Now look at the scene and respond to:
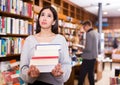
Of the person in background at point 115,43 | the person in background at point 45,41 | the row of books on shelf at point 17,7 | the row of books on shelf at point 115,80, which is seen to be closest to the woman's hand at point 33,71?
the person in background at point 45,41

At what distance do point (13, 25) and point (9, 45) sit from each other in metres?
0.32

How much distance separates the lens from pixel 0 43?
9.34 ft

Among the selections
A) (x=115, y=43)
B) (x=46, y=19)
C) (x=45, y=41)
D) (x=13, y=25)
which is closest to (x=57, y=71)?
(x=45, y=41)

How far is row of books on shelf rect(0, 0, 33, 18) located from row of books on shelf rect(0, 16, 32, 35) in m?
0.13

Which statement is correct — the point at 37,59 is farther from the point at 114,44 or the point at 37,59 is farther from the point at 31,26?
the point at 114,44

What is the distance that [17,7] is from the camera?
324 cm

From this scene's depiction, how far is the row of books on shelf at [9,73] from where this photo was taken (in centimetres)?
287

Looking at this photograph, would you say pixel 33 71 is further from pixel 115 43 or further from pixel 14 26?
pixel 115 43

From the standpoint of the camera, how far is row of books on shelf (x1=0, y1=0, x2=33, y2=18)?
2942mm

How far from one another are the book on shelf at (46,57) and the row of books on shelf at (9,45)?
1.62 m

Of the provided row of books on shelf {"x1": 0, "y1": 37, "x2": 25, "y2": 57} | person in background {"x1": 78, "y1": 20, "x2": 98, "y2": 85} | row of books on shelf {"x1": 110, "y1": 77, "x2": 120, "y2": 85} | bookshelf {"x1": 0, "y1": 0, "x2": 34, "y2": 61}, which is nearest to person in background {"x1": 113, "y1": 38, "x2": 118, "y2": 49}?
person in background {"x1": 78, "y1": 20, "x2": 98, "y2": 85}

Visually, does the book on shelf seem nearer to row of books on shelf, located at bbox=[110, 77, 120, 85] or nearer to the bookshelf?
the bookshelf

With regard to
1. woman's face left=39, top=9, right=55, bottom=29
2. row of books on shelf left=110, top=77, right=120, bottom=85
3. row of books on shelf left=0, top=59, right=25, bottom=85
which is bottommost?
row of books on shelf left=110, top=77, right=120, bottom=85

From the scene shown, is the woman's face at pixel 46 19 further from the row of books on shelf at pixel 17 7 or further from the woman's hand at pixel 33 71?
the row of books on shelf at pixel 17 7
